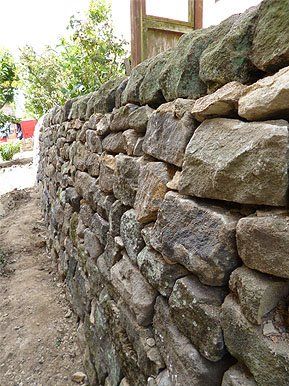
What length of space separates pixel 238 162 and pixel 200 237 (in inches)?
10.5

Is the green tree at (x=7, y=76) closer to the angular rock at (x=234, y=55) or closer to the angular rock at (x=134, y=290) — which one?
the angular rock at (x=134, y=290)

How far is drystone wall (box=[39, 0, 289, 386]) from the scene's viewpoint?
0.71 m

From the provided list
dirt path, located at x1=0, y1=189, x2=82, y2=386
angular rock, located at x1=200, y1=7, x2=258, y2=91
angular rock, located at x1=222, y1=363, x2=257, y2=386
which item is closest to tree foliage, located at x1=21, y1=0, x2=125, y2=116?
dirt path, located at x1=0, y1=189, x2=82, y2=386

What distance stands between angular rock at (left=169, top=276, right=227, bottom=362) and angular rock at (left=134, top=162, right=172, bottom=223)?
0.32 metres

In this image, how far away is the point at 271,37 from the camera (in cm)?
73

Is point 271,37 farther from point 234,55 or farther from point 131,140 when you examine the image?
point 131,140

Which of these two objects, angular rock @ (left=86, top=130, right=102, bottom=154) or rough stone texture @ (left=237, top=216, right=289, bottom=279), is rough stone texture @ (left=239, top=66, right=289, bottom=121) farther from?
angular rock @ (left=86, top=130, right=102, bottom=154)

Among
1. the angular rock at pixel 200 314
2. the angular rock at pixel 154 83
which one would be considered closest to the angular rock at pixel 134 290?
the angular rock at pixel 200 314

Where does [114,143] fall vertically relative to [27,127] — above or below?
below

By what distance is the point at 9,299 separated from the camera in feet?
10.4

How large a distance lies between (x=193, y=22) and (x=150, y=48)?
1.19 ft

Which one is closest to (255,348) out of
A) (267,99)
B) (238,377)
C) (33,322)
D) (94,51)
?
(238,377)

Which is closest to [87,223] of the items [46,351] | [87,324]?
[87,324]

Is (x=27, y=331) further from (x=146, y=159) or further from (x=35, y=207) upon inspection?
(x=35, y=207)
